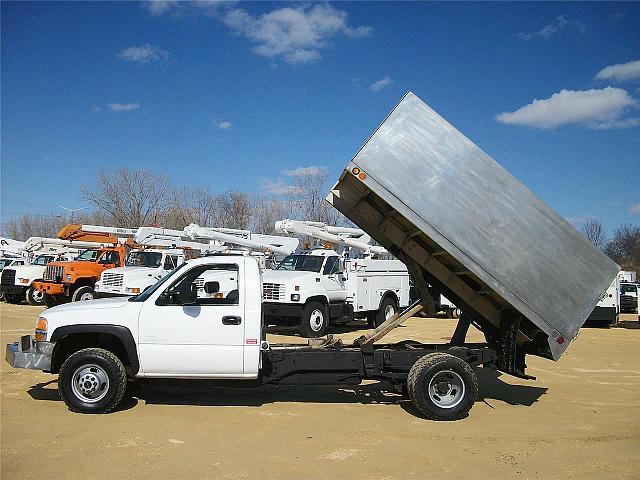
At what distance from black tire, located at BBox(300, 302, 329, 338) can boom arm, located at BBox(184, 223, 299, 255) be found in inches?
350

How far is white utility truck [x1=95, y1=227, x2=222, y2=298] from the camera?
1770cm

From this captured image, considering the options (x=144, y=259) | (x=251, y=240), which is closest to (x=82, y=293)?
(x=144, y=259)

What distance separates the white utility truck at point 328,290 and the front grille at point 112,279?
4650mm

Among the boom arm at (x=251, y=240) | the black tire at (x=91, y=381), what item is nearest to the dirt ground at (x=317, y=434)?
the black tire at (x=91, y=381)

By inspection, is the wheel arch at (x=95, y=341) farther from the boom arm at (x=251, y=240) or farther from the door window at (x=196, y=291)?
the boom arm at (x=251, y=240)

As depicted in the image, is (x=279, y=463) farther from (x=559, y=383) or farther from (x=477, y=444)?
(x=559, y=383)

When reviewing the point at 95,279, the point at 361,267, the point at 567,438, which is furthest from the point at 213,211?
the point at 567,438

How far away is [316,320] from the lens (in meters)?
15.1

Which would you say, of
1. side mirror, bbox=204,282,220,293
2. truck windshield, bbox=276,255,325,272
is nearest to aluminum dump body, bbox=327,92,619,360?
side mirror, bbox=204,282,220,293

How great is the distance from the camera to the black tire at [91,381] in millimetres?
7031

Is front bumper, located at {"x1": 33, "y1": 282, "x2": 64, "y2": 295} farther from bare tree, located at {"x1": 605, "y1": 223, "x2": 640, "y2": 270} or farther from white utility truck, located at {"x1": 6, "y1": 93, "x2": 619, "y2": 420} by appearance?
bare tree, located at {"x1": 605, "y1": 223, "x2": 640, "y2": 270}

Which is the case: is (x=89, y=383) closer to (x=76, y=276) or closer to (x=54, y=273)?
(x=76, y=276)

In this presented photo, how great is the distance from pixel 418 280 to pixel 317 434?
2707 mm

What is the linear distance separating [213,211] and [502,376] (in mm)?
46981
